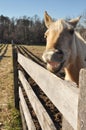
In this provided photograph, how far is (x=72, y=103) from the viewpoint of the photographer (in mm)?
1650

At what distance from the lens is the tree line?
88.1 m

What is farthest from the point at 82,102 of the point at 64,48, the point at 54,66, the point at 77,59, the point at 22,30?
the point at 22,30

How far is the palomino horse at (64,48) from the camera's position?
3.25 m

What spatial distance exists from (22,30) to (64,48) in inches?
3856

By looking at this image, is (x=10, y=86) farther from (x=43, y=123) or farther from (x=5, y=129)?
(x=43, y=123)

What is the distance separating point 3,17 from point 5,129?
124 metres

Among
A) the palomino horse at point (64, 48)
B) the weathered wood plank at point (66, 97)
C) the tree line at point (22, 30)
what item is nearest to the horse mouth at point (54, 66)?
the palomino horse at point (64, 48)

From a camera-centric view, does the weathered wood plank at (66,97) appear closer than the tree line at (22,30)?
Yes

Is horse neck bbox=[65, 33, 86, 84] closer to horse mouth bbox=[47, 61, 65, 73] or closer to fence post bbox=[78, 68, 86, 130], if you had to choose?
horse mouth bbox=[47, 61, 65, 73]

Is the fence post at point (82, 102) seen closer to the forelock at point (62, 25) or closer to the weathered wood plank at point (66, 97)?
the weathered wood plank at point (66, 97)

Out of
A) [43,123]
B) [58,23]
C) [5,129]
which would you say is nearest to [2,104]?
[5,129]

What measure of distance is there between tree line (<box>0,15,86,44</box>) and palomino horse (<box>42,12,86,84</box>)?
232 ft

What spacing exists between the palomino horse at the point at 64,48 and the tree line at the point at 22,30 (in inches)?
2780

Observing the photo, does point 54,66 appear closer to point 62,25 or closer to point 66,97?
point 62,25
